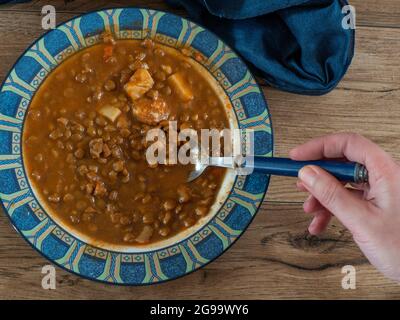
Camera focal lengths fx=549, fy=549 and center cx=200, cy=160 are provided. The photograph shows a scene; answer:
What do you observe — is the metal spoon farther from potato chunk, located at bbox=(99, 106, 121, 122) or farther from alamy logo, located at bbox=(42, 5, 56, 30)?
alamy logo, located at bbox=(42, 5, 56, 30)

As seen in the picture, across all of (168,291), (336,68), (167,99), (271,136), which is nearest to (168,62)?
(167,99)

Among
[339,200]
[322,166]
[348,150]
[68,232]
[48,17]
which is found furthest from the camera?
[48,17]

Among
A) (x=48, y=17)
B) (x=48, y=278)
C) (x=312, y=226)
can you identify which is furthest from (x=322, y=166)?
(x=48, y=17)

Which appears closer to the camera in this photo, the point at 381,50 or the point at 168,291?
the point at 168,291

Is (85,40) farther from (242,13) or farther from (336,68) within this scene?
(336,68)

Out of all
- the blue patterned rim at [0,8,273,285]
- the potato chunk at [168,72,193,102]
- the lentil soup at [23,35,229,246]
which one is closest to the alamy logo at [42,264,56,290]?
the blue patterned rim at [0,8,273,285]

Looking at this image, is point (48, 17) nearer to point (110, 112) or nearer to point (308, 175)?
point (110, 112)
